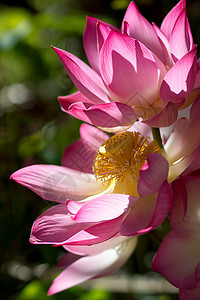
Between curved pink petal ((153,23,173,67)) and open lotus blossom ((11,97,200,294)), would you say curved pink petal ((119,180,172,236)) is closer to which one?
open lotus blossom ((11,97,200,294))

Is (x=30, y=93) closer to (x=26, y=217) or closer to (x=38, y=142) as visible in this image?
(x=38, y=142)

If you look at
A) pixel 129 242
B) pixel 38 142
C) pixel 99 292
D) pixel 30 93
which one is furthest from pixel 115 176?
pixel 30 93

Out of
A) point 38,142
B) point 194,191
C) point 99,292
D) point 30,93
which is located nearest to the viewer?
point 194,191

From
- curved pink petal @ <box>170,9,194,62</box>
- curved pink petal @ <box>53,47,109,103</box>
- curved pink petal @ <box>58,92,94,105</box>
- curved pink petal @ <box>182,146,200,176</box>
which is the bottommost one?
curved pink petal @ <box>182,146,200,176</box>

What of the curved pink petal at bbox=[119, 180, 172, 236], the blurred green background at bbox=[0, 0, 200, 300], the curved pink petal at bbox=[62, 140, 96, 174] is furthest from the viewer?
the blurred green background at bbox=[0, 0, 200, 300]

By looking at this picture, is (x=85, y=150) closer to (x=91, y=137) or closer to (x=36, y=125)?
(x=91, y=137)

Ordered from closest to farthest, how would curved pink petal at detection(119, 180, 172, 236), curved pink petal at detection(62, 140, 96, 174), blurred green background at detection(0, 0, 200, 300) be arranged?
1. curved pink petal at detection(119, 180, 172, 236)
2. curved pink petal at detection(62, 140, 96, 174)
3. blurred green background at detection(0, 0, 200, 300)

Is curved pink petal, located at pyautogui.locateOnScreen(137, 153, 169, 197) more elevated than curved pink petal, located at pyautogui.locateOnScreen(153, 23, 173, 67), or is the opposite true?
curved pink petal, located at pyautogui.locateOnScreen(153, 23, 173, 67)

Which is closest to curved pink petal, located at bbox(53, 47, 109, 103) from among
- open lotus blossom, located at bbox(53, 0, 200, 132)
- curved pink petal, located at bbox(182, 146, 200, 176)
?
open lotus blossom, located at bbox(53, 0, 200, 132)

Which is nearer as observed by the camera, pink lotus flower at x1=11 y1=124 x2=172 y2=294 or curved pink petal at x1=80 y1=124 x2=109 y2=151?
pink lotus flower at x1=11 y1=124 x2=172 y2=294
